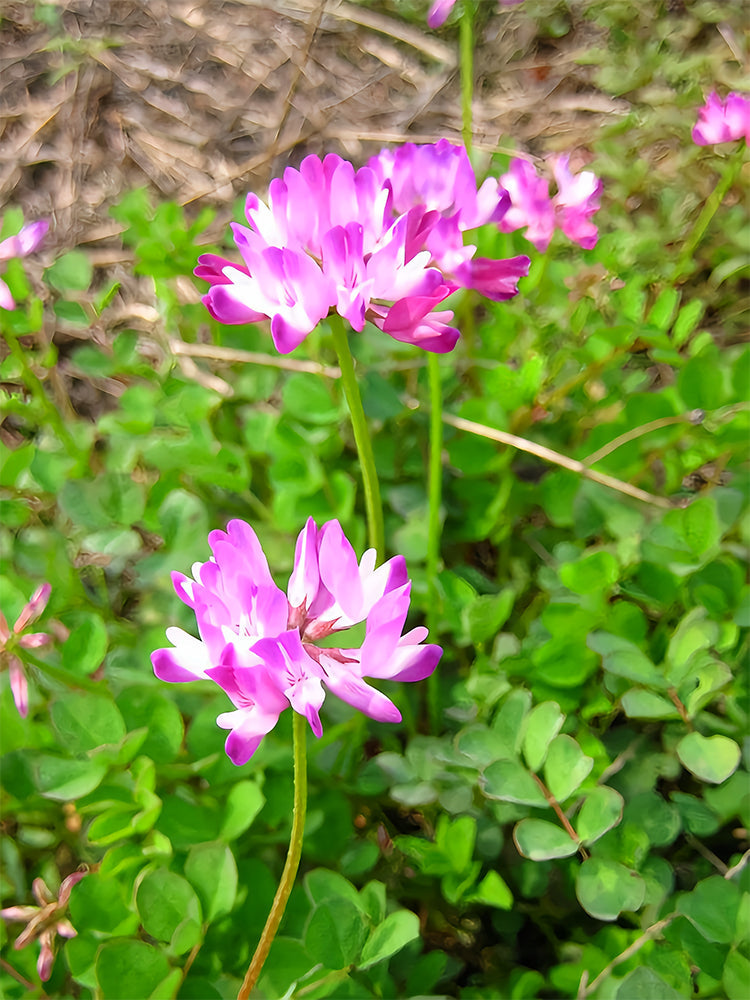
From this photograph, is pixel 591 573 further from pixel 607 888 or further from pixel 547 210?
pixel 547 210

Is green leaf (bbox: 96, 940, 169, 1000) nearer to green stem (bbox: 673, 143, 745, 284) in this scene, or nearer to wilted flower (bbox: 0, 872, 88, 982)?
wilted flower (bbox: 0, 872, 88, 982)

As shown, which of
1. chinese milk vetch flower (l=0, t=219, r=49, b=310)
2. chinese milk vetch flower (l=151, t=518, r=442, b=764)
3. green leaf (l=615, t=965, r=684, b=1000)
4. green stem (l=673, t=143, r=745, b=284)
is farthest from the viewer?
green stem (l=673, t=143, r=745, b=284)

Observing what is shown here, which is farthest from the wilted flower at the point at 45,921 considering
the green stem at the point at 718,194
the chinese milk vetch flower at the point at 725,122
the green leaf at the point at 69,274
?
the chinese milk vetch flower at the point at 725,122

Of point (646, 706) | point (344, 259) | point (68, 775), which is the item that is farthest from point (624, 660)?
point (68, 775)

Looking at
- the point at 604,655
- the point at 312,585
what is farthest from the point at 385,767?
the point at 312,585

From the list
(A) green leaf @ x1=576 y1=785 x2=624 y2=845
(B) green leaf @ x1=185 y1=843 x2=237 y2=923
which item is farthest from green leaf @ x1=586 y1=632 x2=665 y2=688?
(B) green leaf @ x1=185 y1=843 x2=237 y2=923

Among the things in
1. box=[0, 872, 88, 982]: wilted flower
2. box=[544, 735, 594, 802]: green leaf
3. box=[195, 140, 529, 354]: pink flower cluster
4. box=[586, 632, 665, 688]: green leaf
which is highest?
box=[195, 140, 529, 354]: pink flower cluster
